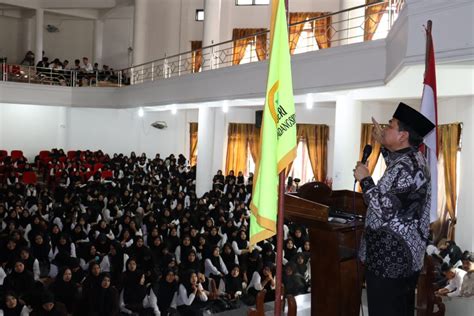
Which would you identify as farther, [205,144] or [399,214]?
[205,144]

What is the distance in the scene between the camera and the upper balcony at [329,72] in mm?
4816

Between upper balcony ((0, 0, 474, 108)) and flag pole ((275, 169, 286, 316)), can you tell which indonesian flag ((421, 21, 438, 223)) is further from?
flag pole ((275, 169, 286, 316))

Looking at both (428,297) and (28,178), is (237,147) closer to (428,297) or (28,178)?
(28,178)

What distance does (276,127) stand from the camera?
2611 millimetres

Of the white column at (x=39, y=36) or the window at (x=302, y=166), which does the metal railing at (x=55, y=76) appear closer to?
the white column at (x=39, y=36)

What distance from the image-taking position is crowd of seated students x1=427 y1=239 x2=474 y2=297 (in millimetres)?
6137

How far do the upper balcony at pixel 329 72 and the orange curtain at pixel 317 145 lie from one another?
7.74ft

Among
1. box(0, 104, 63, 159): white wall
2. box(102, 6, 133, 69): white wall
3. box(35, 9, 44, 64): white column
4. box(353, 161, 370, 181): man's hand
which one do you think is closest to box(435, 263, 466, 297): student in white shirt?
box(353, 161, 370, 181): man's hand

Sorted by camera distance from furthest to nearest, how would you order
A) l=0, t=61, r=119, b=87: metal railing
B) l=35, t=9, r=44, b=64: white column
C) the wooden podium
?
l=35, t=9, r=44, b=64: white column
l=0, t=61, r=119, b=87: metal railing
the wooden podium

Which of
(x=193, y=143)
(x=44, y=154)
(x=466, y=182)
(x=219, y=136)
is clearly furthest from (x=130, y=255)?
(x=193, y=143)

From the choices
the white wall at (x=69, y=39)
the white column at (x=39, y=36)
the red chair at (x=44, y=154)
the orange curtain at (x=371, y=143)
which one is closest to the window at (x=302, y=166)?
the orange curtain at (x=371, y=143)

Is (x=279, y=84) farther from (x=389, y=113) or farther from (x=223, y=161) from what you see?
(x=223, y=161)

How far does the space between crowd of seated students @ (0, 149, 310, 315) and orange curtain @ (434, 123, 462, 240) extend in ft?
9.30

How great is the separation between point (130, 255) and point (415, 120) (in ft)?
18.6
